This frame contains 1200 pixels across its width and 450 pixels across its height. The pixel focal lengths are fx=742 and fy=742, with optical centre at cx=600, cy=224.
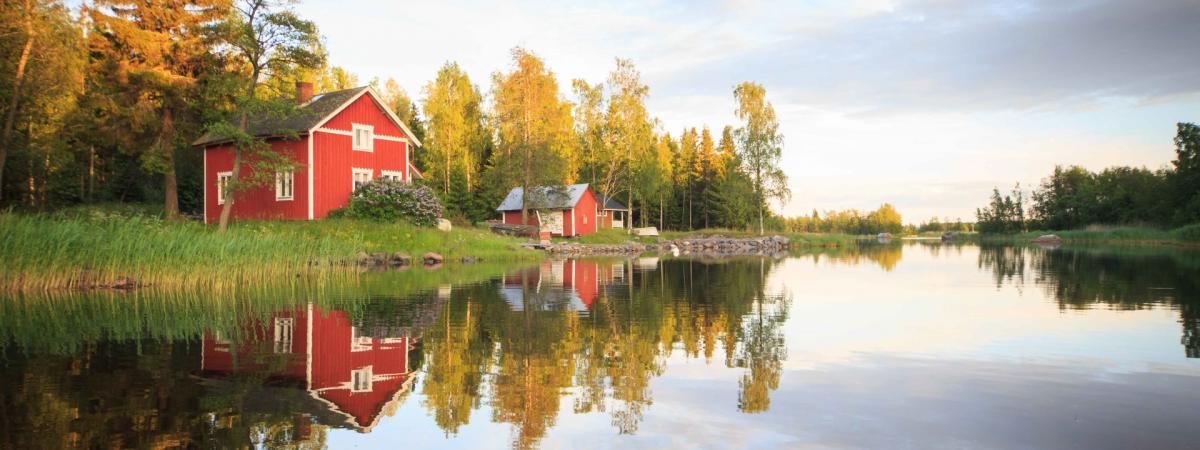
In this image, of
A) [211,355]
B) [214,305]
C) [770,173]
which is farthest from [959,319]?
[770,173]

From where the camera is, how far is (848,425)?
5707 millimetres

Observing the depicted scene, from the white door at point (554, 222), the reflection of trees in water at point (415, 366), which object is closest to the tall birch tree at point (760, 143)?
the white door at point (554, 222)

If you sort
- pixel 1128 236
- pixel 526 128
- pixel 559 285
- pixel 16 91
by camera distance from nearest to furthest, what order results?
pixel 559 285
pixel 16 91
pixel 526 128
pixel 1128 236

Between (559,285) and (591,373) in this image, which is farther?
(559,285)

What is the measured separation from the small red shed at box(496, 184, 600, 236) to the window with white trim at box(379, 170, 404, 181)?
1489 centimetres

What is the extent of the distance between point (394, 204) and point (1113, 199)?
63.9 meters

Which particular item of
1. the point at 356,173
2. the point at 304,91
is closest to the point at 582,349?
the point at 356,173

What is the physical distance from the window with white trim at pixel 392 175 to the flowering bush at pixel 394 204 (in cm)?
186

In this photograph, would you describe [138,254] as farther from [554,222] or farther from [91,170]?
[554,222]

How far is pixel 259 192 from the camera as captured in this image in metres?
33.3

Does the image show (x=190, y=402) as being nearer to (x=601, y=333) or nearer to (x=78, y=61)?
(x=601, y=333)

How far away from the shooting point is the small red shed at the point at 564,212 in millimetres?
50763

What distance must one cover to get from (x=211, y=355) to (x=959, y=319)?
11.1 m

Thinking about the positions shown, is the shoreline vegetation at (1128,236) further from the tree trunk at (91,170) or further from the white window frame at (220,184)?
the tree trunk at (91,170)
